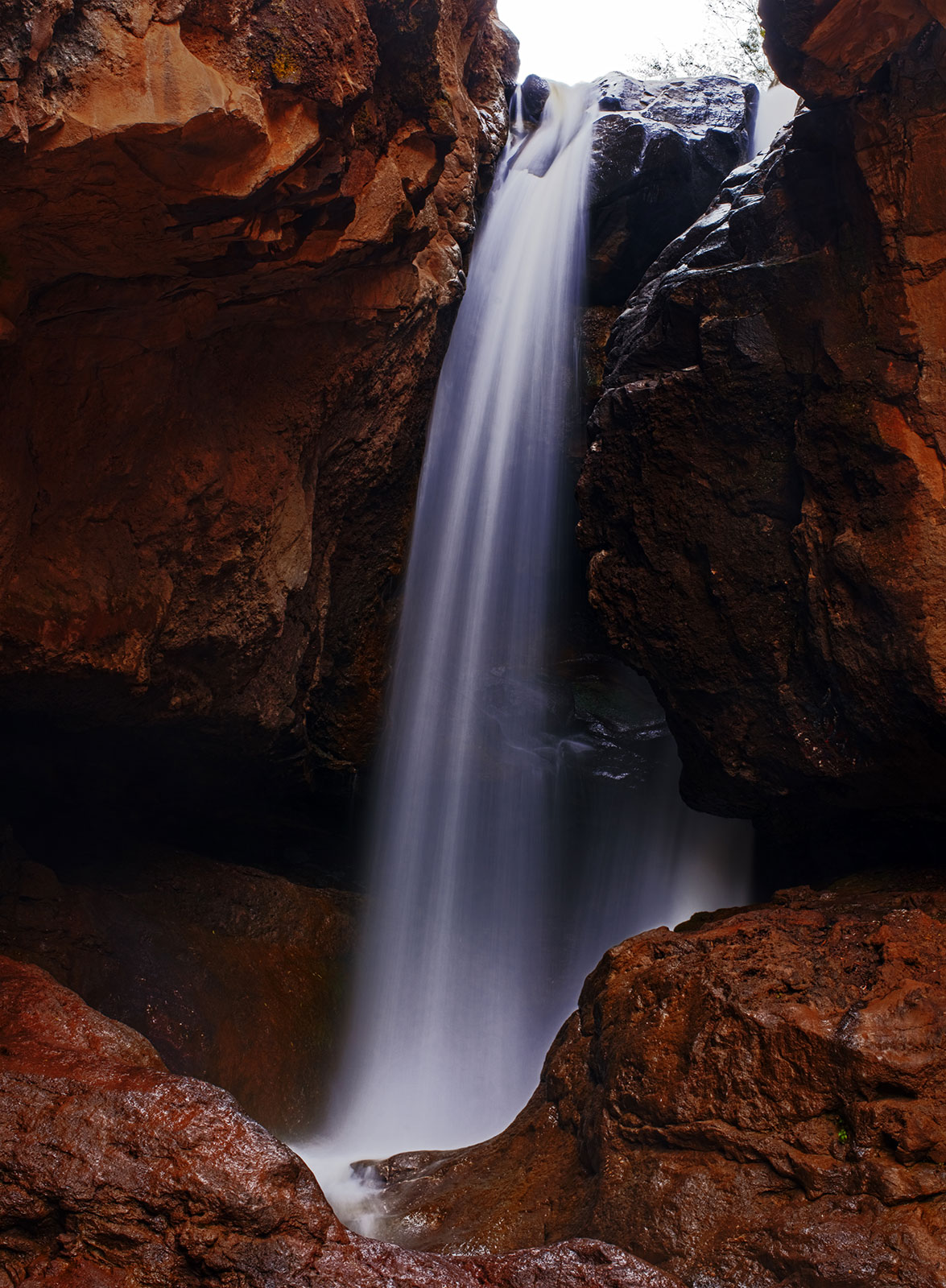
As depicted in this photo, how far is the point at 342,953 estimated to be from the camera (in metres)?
8.68

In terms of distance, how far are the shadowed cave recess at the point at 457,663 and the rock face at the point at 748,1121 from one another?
24 millimetres

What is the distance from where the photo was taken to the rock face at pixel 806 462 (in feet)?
18.6

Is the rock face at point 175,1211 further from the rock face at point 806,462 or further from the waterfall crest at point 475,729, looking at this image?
the waterfall crest at point 475,729

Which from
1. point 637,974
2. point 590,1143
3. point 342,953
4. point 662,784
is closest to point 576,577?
point 662,784

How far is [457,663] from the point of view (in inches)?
369

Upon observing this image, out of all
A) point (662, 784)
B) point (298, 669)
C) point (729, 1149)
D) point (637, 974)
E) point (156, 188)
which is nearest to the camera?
point (156, 188)

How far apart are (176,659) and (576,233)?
8.10m

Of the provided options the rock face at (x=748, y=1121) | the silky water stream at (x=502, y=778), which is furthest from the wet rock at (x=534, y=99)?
the rock face at (x=748, y=1121)

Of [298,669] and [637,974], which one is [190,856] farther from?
[637,974]

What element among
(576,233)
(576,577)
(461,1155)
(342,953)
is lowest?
(461,1155)

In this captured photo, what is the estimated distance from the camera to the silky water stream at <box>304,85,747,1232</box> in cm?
865

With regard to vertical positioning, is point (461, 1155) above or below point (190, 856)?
below

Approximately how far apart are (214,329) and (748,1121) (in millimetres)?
5133

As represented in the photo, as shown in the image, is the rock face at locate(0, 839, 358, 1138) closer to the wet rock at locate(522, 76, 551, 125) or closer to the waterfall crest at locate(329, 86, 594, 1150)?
the waterfall crest at locate(329, 86, 594, 1150)
